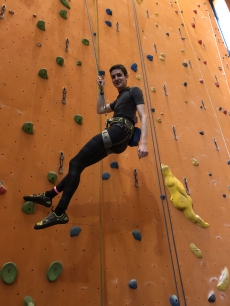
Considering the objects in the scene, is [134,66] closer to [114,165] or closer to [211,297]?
[114,165]

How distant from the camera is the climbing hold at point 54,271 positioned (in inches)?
50.6

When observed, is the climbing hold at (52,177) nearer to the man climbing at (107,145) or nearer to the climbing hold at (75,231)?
the man climbing at (107,145)

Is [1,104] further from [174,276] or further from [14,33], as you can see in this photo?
[174,276]

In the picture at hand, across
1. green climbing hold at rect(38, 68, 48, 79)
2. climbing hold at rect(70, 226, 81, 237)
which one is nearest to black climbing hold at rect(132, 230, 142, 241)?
climbing hold at rect(70, 226, 81, 237)

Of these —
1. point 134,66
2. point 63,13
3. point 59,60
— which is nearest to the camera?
point 59,60

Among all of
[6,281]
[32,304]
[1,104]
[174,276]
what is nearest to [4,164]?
[1,104]

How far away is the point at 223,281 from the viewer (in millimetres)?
1846

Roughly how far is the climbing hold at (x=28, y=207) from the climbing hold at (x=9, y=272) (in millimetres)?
258

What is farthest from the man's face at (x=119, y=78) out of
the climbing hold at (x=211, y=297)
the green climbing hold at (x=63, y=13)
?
the climbing hold at (x=211, y=297)

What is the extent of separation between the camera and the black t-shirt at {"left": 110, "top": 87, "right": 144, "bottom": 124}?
1316 mm

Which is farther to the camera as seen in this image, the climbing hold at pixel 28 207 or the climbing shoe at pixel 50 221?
the climbing hold at pixel 28 207

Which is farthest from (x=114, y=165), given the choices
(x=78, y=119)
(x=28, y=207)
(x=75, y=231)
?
(x=28, y=207)

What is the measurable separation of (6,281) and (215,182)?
1.90 meters

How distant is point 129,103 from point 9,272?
0.99 meters
